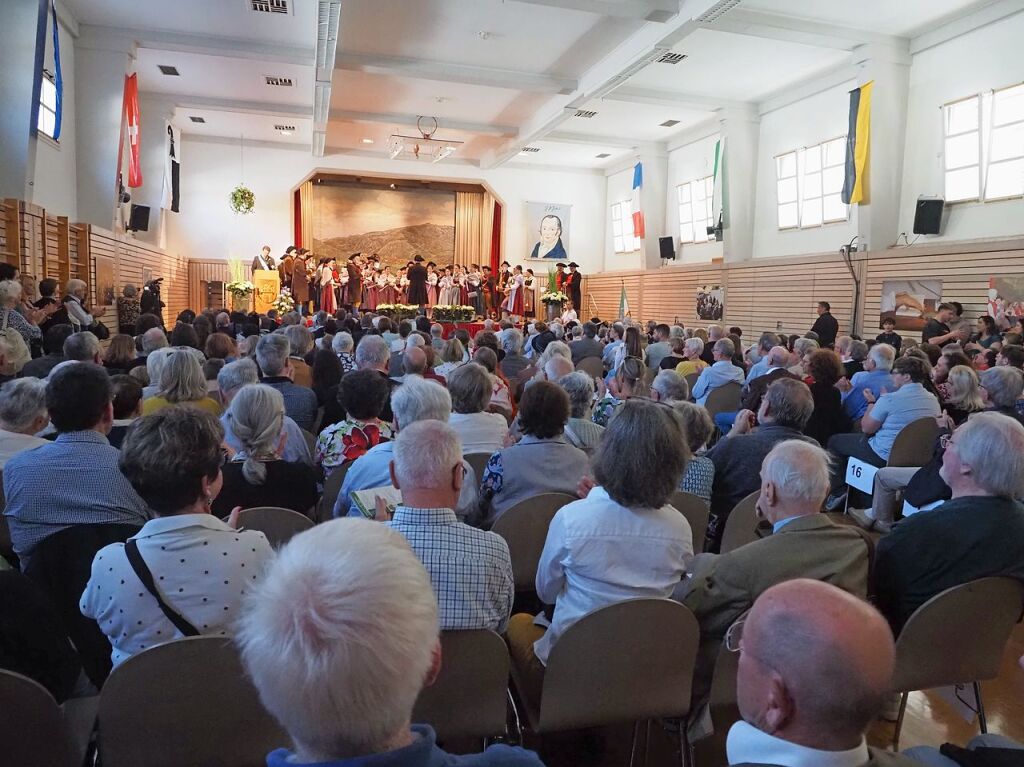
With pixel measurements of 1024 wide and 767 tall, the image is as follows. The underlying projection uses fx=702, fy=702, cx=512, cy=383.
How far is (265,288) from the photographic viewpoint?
58.5ft

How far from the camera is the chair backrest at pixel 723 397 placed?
6.12 meters

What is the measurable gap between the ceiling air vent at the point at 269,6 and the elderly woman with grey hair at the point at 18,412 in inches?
383

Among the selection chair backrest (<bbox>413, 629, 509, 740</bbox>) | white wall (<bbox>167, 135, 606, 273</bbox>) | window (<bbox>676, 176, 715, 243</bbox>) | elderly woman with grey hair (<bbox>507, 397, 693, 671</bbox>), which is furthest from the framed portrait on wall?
chair backrest (<bbox>413, 629, 509, 740</bbox>)

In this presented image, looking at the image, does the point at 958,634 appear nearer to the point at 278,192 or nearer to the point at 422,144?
the point at 422,144

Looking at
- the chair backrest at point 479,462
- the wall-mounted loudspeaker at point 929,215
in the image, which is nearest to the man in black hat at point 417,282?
the wall-mounted loudspeaker at point 929,215

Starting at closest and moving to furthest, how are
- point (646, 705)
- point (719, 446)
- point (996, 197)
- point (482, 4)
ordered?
point (646, 705) → point (719, 446) → point (996, 197) → point (482, 4)

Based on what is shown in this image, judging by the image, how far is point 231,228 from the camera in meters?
19.5

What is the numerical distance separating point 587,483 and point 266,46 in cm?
1283

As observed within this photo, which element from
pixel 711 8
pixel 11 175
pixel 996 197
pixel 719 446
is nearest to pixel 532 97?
pixel 711 8

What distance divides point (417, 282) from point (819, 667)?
18.7 metres

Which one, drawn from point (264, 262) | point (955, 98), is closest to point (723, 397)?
point (955, 98)

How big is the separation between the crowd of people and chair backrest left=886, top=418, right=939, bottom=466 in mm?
126

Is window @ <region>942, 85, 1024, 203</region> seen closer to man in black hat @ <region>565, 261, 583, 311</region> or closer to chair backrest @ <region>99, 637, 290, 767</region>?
man in black hat @ <region>565, 261, 583, 311</region>

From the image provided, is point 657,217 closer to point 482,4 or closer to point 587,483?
point 482,4
